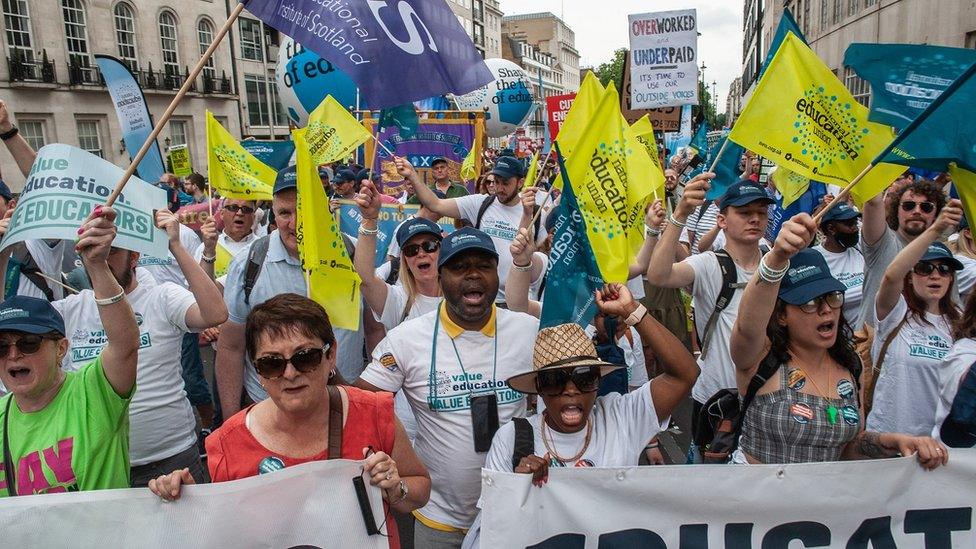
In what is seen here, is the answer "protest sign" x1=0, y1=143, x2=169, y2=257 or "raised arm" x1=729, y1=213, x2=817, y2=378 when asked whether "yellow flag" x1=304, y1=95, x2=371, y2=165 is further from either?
"raised arm" x1=729, y1=213, x2=817, y2=378

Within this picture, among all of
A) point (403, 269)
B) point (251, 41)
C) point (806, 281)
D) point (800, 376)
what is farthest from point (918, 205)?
point (251, 41)

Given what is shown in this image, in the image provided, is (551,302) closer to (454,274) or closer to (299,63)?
(454,274)

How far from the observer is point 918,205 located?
4254 mm

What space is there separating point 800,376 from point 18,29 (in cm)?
3346

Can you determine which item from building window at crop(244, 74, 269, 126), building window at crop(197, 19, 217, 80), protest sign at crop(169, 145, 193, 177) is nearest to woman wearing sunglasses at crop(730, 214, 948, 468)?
protest sign at crop(169, 145, 193, 177)

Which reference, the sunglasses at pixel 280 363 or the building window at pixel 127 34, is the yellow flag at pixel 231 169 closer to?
the sunglasses at pixel 280 363

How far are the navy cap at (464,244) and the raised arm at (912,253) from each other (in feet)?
6.98

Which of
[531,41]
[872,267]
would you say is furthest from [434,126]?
[531,41]

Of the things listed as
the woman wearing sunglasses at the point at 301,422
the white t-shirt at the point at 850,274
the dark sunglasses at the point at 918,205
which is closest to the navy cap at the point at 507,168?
the white t-shirt at the point at 850,274

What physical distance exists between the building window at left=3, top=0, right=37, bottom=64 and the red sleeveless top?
3139cm

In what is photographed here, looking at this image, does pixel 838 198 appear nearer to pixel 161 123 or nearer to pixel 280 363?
pixel 280 363

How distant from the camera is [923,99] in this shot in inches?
110

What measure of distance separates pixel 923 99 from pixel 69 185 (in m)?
3.51

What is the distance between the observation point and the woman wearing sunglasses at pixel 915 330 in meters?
3.26
